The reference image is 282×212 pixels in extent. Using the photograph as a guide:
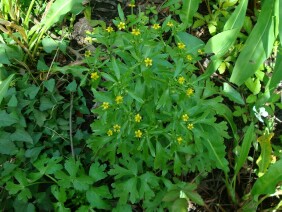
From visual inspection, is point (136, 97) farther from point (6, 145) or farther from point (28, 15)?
point (28, 15)

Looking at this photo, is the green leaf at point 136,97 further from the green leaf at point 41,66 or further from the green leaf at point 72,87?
the green leaf at point 41,66

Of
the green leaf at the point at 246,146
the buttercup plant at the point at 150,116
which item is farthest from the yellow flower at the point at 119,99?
the green leaf at the point at 246,146

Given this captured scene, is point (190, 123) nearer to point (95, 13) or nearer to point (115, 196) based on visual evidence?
point (115, 196)

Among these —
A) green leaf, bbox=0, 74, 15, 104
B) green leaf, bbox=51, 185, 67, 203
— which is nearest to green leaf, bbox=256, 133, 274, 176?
green leaf, bbox=51, 185, 67, 203

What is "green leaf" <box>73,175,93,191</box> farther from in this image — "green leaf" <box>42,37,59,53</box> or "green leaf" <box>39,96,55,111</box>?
"green leaf" <box>42,37,59,53</box>

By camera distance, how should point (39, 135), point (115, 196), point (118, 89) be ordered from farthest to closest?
1. point (39, 135)
2. point (115, 196)
3. point (118, 89)

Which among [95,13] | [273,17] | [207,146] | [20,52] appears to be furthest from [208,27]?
[20,52]
